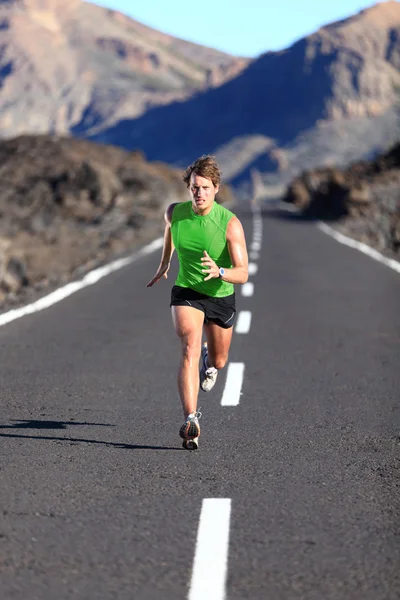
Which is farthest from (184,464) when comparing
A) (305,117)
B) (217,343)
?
(305,117)

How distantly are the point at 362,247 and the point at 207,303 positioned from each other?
74.5 feet

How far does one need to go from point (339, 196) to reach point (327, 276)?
3148 cm

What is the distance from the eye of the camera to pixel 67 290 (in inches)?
662

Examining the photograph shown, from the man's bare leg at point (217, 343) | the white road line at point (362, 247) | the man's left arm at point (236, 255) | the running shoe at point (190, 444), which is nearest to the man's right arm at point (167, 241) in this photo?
the man's left arm at point (236, 255)

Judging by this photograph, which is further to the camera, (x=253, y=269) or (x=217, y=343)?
(x=253, y=269)

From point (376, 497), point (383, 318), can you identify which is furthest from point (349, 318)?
point (376, 497)

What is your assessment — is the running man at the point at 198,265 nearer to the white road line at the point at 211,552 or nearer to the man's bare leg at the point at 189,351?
the man's bare leg at the point at 189,351

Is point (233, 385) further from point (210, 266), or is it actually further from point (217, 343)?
point (210, 266)

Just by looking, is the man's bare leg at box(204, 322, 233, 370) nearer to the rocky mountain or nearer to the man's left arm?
the man's left arm

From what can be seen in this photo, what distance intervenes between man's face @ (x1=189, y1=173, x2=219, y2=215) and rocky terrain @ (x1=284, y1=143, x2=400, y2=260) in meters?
20.1

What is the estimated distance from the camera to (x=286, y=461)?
638 cm

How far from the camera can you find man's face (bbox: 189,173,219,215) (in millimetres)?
6578

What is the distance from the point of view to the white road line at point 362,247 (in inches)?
926

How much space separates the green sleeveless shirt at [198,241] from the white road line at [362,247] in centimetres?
1514
